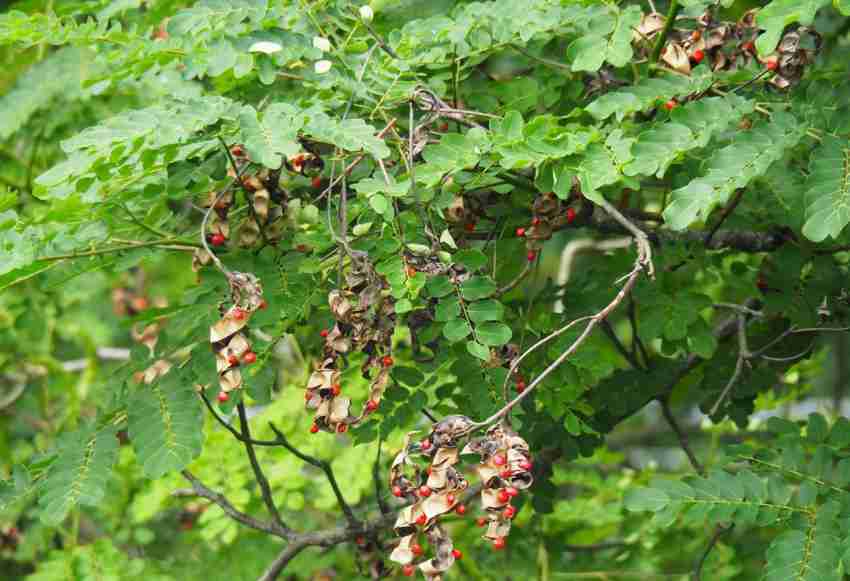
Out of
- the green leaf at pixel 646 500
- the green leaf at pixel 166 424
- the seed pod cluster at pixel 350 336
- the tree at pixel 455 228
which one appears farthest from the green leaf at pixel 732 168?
the green leaf at pixel 166 424

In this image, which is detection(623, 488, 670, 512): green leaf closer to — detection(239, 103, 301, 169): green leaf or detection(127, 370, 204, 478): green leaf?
detection(127, 370, 204, 478): green leaf

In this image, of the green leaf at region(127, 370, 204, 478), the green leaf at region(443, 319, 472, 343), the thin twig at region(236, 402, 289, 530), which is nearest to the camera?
the green leaf at region(443, 319, 472, 343)

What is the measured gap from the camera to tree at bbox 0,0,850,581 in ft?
5.75

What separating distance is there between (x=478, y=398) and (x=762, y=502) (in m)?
0.54

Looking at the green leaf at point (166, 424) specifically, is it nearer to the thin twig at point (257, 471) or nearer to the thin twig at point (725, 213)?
A: the thin twig at point (257, 471)

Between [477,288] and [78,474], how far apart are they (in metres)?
0.77

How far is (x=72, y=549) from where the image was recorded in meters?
3.12

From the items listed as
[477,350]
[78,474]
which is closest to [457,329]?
[477,350]

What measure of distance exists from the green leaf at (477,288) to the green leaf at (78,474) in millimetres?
710

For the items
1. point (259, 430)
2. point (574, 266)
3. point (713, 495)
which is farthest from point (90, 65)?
point (713, 495)

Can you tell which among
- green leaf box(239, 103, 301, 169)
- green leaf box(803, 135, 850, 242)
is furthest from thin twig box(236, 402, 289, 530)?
green leaf box(803, 135, 850, 242)

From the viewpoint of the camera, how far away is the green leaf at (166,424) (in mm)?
1978

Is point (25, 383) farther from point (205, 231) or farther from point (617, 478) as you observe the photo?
point (205, 231)

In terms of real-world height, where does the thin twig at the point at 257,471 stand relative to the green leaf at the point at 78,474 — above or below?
below
